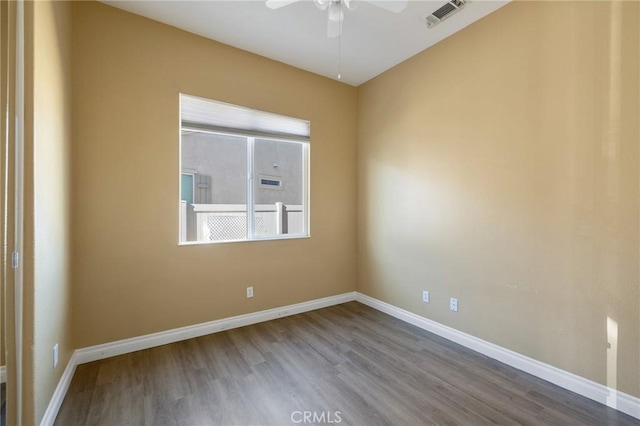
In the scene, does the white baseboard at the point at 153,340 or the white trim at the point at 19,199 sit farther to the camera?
the white baseboard at the point at 153,340

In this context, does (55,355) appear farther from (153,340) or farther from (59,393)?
(153,340)

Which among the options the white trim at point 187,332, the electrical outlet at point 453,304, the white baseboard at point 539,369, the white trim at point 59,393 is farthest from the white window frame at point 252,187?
the electrical outlet at point 453,304

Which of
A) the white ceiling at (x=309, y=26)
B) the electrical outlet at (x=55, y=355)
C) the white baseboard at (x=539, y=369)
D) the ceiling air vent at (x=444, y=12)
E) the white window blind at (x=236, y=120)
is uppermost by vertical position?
the white ceiling at (x=309, y=26)

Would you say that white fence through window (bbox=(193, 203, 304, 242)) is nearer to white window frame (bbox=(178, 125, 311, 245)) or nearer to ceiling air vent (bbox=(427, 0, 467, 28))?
white window frame (bbox=(178, 125, 311, 245))

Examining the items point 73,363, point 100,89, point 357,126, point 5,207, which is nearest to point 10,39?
point 5,207

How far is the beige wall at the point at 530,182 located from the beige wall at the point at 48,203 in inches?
117

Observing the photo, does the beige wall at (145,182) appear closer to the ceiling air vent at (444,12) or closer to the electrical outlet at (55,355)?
the electrical outlet at (55,355)

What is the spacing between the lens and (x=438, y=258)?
9.20ft

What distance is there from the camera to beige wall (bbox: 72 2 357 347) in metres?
2.24

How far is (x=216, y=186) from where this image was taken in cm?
295

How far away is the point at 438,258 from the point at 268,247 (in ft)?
6.02

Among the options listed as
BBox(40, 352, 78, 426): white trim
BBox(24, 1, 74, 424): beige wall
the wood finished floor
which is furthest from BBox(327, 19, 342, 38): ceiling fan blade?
BBox(40, 352, 78, 426): white trim

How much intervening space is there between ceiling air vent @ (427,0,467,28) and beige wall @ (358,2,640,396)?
0.32 metres

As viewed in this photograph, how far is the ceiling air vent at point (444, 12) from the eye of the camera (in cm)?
223
